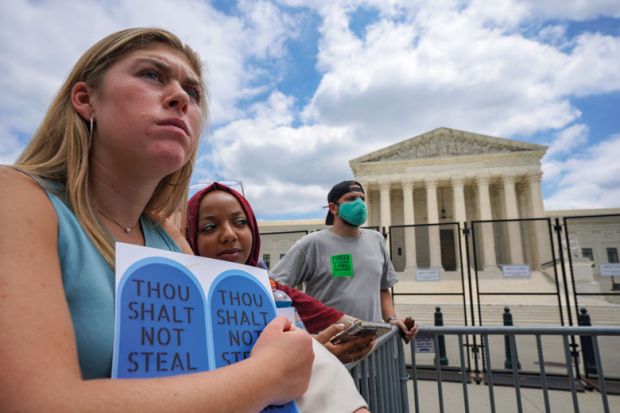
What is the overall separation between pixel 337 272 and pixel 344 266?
88 mm

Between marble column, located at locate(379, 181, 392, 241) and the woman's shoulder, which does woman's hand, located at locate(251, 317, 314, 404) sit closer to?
the woman's shoulder

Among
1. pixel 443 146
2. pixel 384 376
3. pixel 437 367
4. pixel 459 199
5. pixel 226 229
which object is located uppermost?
pixel 443 146

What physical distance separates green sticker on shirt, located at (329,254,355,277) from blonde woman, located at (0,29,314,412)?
2239 millimetres

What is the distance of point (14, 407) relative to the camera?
504 millimetres

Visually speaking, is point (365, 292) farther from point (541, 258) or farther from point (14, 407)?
point (541, 258)

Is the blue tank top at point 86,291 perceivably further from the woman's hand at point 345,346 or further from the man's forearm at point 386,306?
the man's forearm at point 386,306

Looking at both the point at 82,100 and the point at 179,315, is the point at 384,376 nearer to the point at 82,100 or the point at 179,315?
the point at 179,315

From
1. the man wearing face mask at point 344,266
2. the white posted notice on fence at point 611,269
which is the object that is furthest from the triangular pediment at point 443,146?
the man wearing face mask at point 344,266

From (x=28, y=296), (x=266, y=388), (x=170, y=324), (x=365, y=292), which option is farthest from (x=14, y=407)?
(x=365, y=292)

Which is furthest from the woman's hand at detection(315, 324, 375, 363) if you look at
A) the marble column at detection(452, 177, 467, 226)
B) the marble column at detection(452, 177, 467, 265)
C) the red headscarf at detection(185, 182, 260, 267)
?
the marble column at detection(452, 177, 467, 265)

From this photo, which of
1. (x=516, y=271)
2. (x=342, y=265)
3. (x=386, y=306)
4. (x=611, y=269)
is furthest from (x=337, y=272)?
(x=611, y=269)

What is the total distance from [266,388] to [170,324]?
25 centimetres

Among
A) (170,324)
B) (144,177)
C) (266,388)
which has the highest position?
(144,177)

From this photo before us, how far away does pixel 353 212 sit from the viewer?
3508 mm
